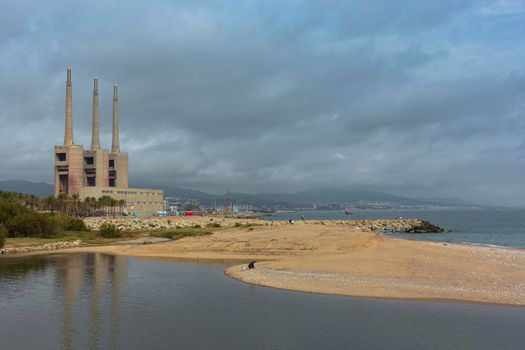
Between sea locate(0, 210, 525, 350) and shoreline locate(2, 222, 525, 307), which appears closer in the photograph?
sea locate(0, 210, 525, 350)

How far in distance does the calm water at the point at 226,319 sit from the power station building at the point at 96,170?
5811 inches

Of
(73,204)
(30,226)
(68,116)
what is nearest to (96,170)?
(68,116)

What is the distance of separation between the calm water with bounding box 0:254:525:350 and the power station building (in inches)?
5811

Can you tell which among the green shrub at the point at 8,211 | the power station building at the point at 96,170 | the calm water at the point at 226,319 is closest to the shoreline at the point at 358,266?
the calm water at the point at 226,319

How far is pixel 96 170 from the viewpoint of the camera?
18412 cm

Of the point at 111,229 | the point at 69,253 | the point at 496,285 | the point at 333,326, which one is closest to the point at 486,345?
the point at 333,326

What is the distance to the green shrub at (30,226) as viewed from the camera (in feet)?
240

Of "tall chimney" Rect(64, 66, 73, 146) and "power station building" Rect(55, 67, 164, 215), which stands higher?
"tall chimney" Rect(64, 66, 73, 146)

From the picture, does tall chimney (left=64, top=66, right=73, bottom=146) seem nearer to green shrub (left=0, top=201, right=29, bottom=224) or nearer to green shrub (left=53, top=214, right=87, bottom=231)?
green shrub (left=53, top=214, right=87, bottom=231)

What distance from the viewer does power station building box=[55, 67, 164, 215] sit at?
178750 millimetres

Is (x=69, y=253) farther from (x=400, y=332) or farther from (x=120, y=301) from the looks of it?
(x=400, y=332)

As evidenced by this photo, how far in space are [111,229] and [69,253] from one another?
24.2m

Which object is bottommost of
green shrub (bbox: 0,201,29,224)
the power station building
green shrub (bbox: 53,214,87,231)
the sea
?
the sea

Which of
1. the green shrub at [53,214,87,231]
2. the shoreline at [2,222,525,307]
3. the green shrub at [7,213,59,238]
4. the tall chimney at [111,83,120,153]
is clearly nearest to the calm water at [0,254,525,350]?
the shoreline at [2,222,525,307]
